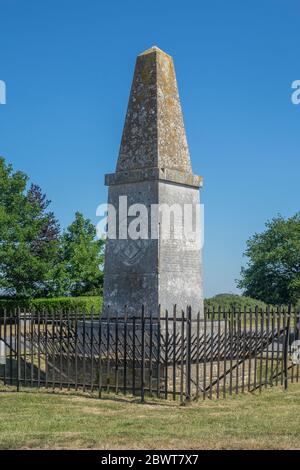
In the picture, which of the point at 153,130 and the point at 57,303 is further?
the point at 57,303

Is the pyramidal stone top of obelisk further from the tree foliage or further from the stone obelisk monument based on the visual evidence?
the tree foliage

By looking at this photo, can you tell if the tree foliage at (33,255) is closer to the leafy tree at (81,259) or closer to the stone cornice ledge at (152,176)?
the leafy tree at (81,259)

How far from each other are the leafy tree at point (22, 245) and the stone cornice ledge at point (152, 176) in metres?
23.4

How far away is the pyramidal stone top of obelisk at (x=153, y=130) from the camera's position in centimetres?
1473

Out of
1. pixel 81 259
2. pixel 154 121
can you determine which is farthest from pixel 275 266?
pixel 154 121

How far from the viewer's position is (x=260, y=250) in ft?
190

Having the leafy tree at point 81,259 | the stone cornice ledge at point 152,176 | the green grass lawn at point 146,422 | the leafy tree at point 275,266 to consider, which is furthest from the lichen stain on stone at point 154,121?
the leafy tree at point 275,266

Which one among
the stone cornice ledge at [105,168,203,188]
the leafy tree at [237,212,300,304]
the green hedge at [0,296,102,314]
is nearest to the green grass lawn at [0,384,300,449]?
the stone cornice ledge at [105,168,203,188]

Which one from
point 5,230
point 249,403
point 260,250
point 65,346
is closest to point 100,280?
point 5,230

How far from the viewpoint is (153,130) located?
1480 centimetres

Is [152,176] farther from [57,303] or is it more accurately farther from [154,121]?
[57,303]

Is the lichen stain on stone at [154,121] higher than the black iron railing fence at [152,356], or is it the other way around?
the lichen stain on stone at [154,121]

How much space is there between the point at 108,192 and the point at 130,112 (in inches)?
75.0

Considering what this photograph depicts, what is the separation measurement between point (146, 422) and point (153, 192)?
5899 mm
